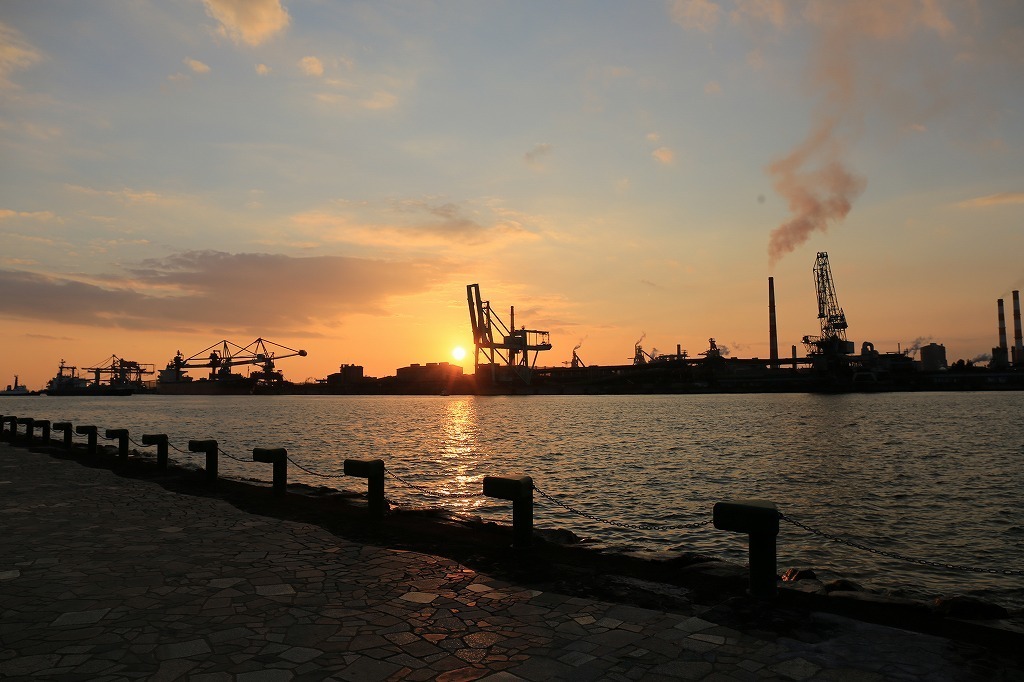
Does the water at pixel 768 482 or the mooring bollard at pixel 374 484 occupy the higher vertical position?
the mooring bollard at pixel 374 484

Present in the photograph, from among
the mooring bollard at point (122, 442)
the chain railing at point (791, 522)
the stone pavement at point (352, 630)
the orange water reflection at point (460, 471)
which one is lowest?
the orange water reflection at point (460, 471)

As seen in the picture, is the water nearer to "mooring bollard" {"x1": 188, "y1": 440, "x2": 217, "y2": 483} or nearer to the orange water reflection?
the orange water reflection

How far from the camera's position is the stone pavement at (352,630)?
4.76 m

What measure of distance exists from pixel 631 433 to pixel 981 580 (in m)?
37.2

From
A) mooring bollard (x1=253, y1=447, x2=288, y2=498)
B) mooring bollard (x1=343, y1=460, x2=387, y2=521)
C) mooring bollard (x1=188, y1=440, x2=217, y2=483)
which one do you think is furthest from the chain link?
mooring bollard (x1=343, y1=460, x2=387, y2=521)

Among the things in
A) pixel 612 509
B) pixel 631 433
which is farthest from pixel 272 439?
pixel 612 509

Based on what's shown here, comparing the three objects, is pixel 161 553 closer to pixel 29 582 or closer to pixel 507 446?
pixel 29 582

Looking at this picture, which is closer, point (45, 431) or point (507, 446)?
point (45, 431)

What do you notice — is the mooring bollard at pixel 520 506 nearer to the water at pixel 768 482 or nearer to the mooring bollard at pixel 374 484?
the water at pixel 768 482

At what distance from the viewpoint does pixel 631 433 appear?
4819 cm

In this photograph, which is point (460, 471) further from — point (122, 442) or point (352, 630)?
point (352, 630)

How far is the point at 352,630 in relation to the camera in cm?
554

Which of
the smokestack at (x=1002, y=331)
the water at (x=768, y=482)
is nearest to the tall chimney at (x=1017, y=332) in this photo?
the smokestack at (x=1002, y=331)

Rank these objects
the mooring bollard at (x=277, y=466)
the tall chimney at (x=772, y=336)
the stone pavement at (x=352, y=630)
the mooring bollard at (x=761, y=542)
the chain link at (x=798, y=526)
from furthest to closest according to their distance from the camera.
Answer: the tall chimney at (x=772, y=336)
the mooring bollard at (x=277, y=466)
the chain link at (x=798, y=526)
the mooring bollard at (x=761, y=542)
the stone pavement at (x=352, y=630)
